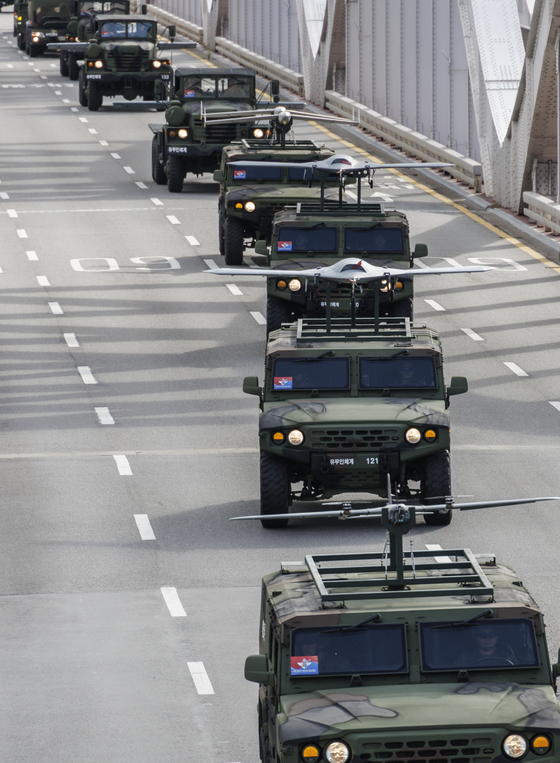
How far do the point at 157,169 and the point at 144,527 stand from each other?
23.5 m

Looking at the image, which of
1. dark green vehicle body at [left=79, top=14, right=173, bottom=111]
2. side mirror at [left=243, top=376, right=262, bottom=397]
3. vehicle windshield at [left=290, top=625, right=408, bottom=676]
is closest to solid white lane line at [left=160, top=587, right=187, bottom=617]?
side mirror at [left=243, top=376, right=262, bottom=397]

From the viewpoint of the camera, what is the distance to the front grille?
15453mm

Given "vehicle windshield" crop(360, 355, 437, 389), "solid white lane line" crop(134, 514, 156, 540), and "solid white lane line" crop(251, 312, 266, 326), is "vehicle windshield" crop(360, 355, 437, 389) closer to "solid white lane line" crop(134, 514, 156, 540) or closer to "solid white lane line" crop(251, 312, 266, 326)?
"solid white lane line" crop(134, 514, 156, 540)

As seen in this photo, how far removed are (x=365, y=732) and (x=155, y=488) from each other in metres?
9.47

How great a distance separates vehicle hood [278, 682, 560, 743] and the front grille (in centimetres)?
665

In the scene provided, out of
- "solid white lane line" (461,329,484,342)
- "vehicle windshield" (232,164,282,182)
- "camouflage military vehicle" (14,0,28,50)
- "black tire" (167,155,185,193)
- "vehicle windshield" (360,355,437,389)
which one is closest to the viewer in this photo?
"vehicle windshield" (360,355,437,389)

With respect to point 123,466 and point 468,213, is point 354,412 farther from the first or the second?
point 468,213

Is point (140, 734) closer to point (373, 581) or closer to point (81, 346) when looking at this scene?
point (373, 581)

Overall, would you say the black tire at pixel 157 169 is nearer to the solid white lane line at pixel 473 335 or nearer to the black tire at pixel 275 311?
the solid white lane line at pixel 473 335

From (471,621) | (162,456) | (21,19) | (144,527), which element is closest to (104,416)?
(162,456)

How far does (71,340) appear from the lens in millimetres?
25359

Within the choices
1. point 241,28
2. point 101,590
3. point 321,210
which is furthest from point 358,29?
point 101,590

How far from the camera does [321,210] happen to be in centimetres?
2488

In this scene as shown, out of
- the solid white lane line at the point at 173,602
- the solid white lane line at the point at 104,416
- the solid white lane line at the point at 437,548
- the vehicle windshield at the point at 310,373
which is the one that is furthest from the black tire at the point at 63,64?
the solid white lane line at the point at 173,602
